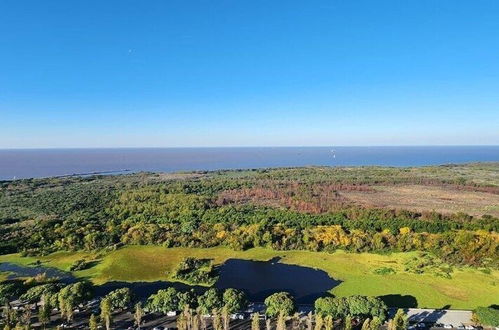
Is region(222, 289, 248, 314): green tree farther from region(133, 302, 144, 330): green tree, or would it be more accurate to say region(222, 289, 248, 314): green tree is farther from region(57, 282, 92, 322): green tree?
region(57, 282, 92, 322): green tree

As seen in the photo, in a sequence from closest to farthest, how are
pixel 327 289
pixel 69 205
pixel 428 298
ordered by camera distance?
1. pixel 428 298
2. pixel 327 289
3. pixel 69 205

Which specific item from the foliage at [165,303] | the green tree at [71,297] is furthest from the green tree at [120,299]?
the green tree at [71,297]

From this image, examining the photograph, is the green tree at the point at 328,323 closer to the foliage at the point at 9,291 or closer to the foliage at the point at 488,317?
the foliage at the point at 488,317

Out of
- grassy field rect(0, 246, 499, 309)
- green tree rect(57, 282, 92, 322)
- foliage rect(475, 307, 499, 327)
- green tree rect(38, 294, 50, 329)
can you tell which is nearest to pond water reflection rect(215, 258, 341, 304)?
grassy field rect(0, 246, 499, 309)

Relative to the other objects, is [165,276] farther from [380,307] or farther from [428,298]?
[428,298]

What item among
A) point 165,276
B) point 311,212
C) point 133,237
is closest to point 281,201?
point 311,212

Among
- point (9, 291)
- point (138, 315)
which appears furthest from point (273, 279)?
point (9, 291)

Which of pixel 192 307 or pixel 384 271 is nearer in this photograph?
pixel 192 307

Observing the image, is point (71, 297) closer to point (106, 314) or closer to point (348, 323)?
point (106, 314)
